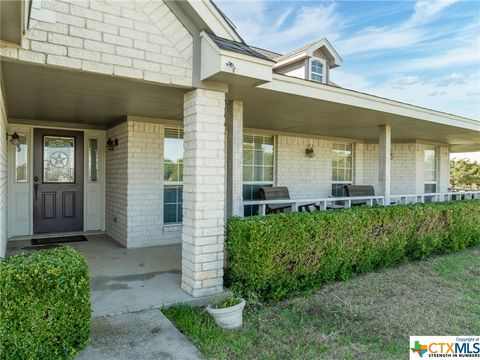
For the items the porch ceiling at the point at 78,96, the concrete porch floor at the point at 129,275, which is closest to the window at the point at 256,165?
the porch ceiling at the point at 78,96

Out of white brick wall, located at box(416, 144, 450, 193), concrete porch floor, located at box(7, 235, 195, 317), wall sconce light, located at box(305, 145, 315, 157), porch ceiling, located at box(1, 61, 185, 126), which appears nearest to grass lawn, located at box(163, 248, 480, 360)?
concrete porch floor, located at box(7, 235, 195, 317)

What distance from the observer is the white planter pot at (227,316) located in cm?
335

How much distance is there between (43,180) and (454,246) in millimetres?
8777

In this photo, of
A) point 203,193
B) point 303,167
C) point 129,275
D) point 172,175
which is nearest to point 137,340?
point 203,193

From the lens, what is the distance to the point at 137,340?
2.96 m

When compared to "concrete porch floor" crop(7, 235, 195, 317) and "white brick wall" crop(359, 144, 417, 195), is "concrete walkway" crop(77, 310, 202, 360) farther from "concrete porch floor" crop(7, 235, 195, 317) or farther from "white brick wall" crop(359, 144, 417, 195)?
"white brick wall" crop(359, 144, 417, 195)

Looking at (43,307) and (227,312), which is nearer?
(43,307)

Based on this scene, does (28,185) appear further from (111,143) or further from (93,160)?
(111,143)

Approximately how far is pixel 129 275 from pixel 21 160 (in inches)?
168

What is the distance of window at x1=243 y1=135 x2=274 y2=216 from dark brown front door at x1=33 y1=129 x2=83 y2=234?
380cm

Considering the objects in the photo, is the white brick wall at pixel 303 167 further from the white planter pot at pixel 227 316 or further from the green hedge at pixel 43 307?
the green hedge at pixel 43 307

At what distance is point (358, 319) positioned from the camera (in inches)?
149

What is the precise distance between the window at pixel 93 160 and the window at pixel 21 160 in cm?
125

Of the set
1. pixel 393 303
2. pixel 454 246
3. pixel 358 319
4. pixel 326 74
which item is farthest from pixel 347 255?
pixel 326 74
